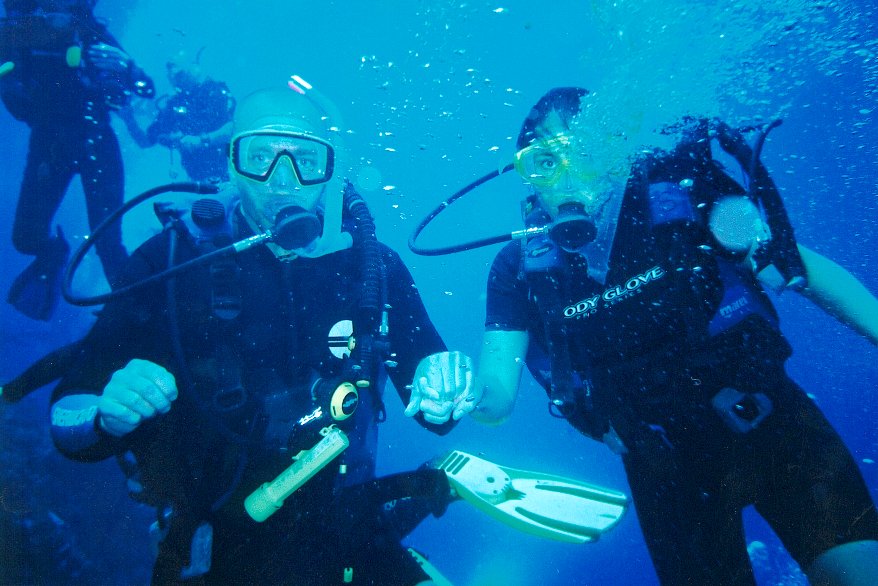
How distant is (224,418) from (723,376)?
310 cm

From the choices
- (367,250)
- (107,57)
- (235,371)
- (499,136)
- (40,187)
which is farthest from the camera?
(499,136)

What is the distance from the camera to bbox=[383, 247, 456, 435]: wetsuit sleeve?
10.0 feet

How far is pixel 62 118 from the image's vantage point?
233 inches

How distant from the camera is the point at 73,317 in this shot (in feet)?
65.1

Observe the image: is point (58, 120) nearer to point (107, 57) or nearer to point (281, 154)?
point (107, 57)

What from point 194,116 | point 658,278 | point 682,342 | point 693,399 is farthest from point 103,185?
point 693,399

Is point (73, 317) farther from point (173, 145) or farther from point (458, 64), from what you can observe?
point (458, 64)

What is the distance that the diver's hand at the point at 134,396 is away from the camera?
2.00 metres

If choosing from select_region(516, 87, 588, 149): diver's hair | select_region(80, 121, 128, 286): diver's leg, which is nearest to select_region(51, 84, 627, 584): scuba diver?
select_region(516, 87, 588, 149): diver's hair

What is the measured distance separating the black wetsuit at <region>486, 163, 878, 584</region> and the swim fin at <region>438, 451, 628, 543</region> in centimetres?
42

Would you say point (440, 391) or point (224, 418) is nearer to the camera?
point (440, 391)

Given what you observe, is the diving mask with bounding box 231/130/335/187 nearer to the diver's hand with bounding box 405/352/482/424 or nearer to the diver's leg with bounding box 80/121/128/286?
the diver's hand with bounding box 405/352/482/424

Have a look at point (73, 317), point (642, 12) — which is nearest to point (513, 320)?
point (642, 12)

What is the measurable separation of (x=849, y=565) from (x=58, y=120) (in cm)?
925
